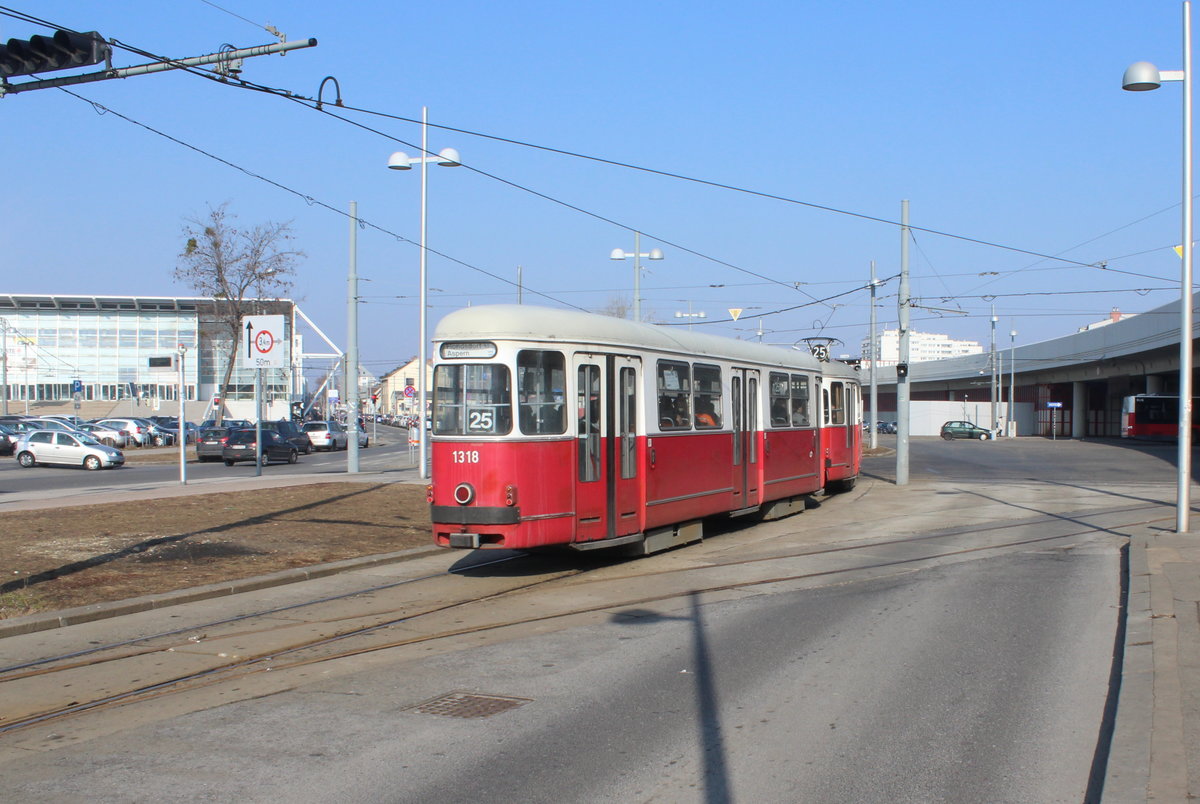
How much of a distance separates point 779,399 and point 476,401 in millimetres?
8048

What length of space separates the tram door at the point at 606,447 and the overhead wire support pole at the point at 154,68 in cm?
457

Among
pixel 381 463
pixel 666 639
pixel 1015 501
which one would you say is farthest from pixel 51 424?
pixel 666 639

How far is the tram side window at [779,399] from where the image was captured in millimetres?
18156

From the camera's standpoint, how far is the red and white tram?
1169cm

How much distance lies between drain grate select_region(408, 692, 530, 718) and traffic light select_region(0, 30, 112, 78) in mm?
6959

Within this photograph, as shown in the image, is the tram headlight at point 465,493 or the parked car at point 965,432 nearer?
the tram headlight at point 465,493

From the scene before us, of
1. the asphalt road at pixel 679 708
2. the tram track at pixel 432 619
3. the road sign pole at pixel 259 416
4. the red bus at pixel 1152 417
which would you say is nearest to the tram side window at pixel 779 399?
the tram track at pixel 432 619

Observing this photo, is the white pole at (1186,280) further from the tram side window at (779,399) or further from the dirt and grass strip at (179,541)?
the dirt and grass strip at (179,541)

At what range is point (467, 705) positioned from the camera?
6984 mm

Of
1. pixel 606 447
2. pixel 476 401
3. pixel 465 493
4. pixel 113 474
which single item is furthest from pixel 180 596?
pixel 113 474

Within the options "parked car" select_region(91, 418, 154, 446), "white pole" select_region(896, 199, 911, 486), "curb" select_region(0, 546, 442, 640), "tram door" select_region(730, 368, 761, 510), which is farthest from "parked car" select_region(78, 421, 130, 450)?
"curb" select_region(0, 546, 442, 640)

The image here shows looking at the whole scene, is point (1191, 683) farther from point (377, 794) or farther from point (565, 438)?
point (565, 438)

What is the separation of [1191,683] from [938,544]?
28.9 feet

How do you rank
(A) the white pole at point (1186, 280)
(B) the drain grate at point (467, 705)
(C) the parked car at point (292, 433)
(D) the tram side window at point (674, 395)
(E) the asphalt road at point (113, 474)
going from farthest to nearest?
(C) the parked car at point (292, 433)
(E) the asphalt road at point (113, 474)
(A) the white pole at point (1186, 280)
(D) the tram side window at point (674, 395)
(B) the drain grate at point (467, 705)
